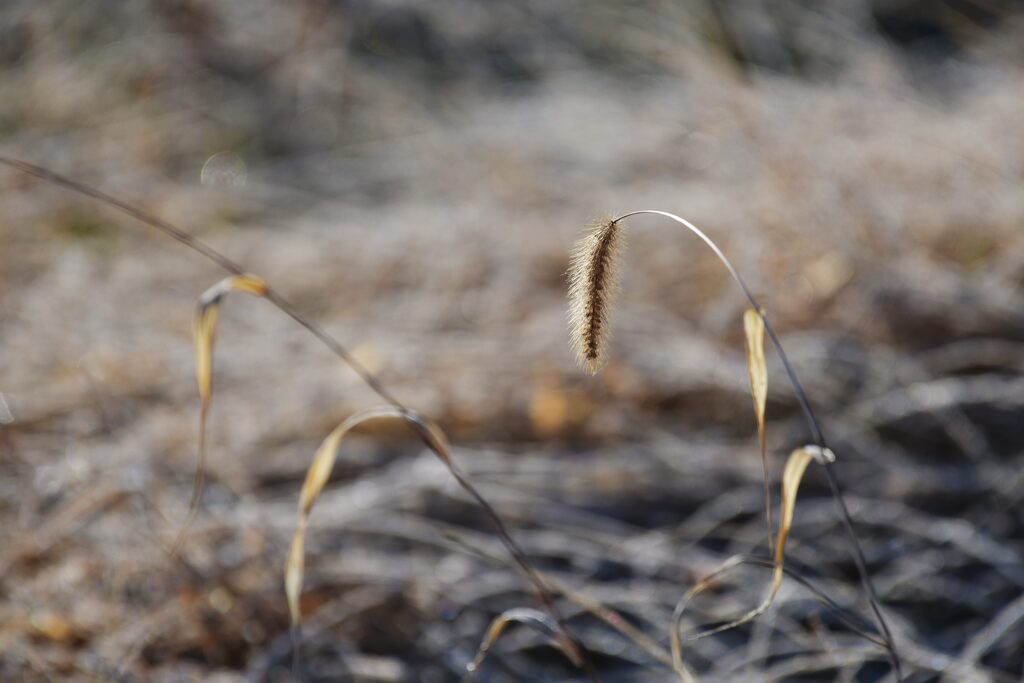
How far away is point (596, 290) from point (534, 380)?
0.84 metres

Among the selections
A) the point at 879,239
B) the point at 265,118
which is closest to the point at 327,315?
the point at 879,239

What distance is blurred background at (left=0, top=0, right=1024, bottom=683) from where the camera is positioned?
105 cm

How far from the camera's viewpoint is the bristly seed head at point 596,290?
60cm

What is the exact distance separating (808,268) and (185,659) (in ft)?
3.79

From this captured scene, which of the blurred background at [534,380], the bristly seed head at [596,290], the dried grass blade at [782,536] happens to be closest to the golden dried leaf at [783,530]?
the dried grass blade at [782,536]

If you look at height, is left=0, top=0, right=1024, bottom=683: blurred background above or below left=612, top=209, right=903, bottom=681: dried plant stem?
below

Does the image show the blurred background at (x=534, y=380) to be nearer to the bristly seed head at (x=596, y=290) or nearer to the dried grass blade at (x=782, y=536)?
the dried grass blade at (x=782, y=536)

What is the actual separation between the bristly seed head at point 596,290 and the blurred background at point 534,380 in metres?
0.39

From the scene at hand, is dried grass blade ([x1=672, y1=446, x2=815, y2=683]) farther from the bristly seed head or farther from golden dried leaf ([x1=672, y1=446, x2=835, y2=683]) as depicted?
the bristly seed head

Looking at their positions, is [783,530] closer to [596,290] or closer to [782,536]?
[782,536]

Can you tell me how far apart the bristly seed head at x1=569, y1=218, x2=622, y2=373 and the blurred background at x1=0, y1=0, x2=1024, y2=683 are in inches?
15.4

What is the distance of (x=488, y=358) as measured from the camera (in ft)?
4.75

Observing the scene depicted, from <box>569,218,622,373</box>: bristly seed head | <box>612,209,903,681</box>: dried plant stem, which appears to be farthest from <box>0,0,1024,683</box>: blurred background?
<box>569,218,622,373</box>: bristly seed head

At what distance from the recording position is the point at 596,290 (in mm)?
602
